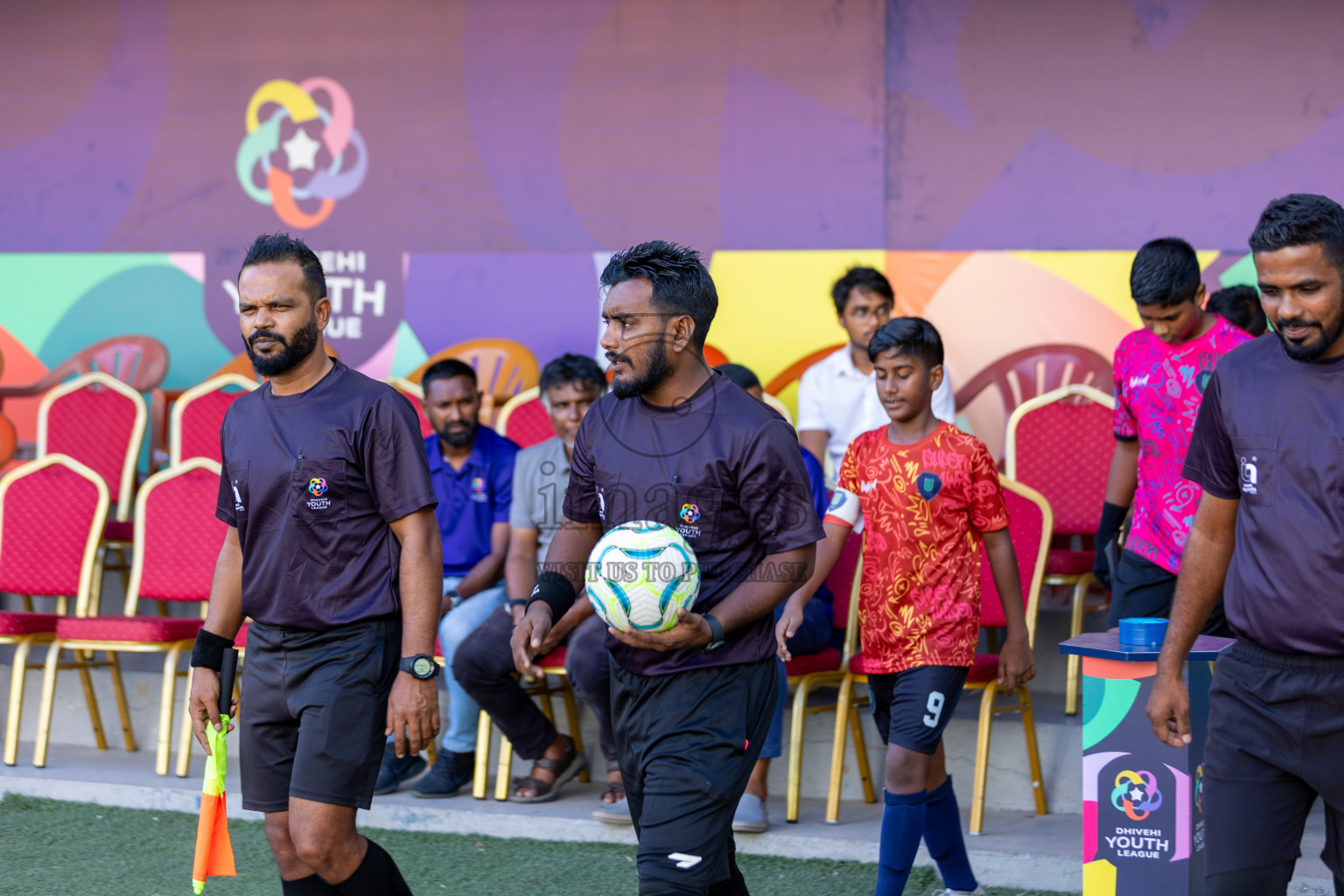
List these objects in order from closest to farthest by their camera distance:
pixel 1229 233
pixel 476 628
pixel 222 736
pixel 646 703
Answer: pixel 646 703 → pixel 222 736 → pixel 476 628 → pixel 1229 233

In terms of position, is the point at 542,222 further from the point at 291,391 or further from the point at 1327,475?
the point at 1327,475

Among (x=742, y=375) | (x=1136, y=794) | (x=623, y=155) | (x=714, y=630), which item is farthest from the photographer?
(x=623, y=155)

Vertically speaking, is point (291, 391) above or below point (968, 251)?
below

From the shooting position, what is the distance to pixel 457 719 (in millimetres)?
5332

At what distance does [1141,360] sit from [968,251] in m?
2.55

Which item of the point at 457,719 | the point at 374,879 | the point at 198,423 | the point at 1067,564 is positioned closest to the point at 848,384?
the point at 1067,564

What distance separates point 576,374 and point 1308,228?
317cm

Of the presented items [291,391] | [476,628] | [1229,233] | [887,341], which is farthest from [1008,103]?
[291,391]

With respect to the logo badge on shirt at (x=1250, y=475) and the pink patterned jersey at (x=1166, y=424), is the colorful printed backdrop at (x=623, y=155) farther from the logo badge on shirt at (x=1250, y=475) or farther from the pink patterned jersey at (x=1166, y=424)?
the logo badge on shirt at (x=1250, y=475)

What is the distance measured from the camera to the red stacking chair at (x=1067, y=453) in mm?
5918

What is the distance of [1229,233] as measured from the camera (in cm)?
639

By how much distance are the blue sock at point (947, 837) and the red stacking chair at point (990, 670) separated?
0.56 metres

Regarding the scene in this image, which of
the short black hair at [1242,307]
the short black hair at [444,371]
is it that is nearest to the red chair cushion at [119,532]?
the short black hair at [444,371]

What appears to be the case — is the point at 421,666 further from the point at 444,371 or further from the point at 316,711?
the point at 444,371
